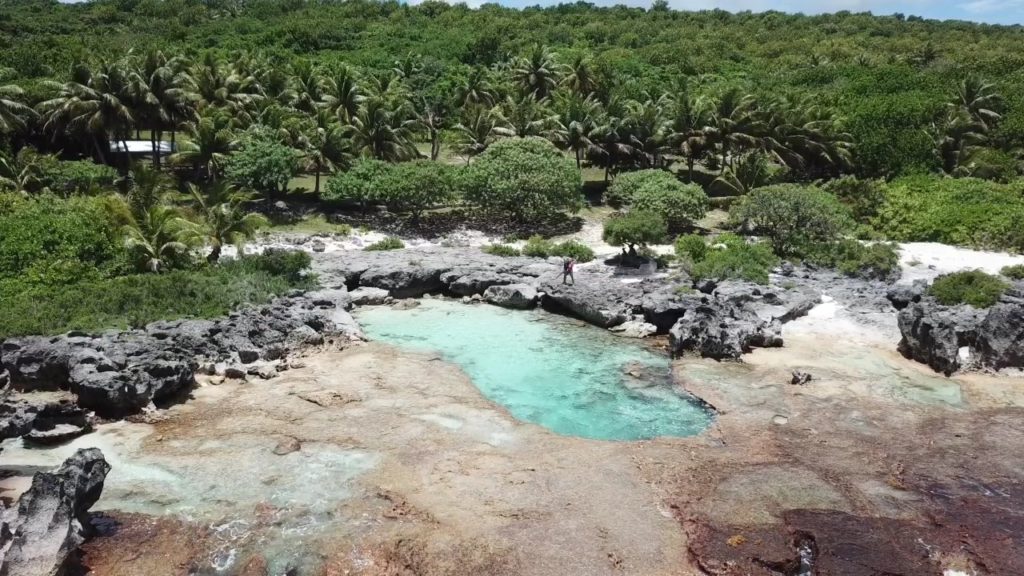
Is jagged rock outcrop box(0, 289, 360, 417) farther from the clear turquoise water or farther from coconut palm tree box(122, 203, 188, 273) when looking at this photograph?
coconut palm tree box(122, 203, 188, 273)

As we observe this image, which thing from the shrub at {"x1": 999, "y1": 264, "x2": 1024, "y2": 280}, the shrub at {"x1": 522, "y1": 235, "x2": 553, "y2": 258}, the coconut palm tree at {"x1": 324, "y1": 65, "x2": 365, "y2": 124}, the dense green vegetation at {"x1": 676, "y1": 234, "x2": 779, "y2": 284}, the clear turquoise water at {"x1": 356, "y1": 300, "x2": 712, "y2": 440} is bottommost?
the clear turquoise water at {"x1": 356, "y1": 300, "x2": 712, "y2": 440}

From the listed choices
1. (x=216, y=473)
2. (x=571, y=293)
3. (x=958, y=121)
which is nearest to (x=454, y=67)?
(x=958, y=121)

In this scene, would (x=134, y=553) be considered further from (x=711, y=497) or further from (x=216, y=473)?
(x=711, y=497)

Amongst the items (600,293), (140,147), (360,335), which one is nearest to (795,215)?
(600,293)

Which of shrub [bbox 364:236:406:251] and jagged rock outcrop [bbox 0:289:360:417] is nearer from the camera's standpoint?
jagged rock outcrop [bbox 0:289:360:417]

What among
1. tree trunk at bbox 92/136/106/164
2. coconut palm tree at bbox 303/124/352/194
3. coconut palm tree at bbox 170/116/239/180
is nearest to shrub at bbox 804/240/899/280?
coconut palm tree at bbox 303/124/352/194

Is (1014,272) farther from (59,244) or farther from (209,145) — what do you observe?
(209,145)
